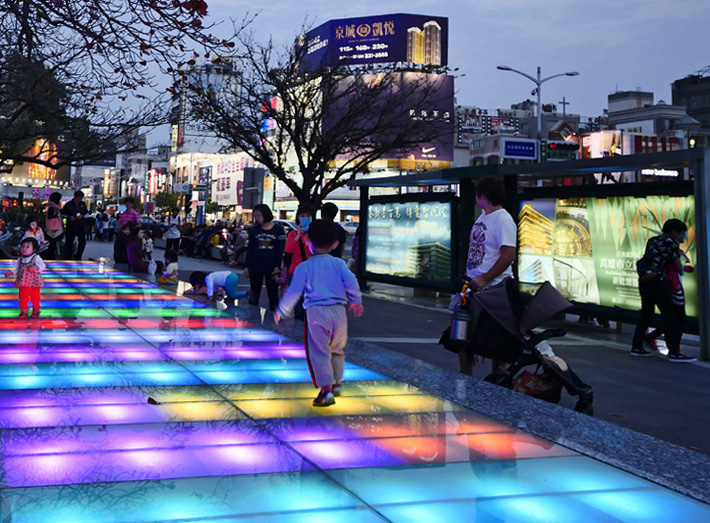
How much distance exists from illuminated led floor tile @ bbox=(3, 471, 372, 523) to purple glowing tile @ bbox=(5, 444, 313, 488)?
122mm

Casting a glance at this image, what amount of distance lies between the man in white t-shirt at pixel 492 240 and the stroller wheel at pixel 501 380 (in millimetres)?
869

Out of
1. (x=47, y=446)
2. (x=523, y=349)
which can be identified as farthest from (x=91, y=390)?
(x=523, y=349)

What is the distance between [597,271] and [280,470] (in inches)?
362

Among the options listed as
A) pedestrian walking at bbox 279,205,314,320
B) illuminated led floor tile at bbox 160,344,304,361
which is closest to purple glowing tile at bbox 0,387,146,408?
illuminated led floor tile at bbox 160,344,304,361

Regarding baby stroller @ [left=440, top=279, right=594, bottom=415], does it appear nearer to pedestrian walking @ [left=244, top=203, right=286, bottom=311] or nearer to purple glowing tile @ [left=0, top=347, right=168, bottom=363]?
purple glowing tile @ [left=0, top=347, right=168, bottom=363]

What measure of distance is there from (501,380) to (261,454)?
294 centimetres

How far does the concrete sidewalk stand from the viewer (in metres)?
6.93

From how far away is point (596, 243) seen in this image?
503 inches

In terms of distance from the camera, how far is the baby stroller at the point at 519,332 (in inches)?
255

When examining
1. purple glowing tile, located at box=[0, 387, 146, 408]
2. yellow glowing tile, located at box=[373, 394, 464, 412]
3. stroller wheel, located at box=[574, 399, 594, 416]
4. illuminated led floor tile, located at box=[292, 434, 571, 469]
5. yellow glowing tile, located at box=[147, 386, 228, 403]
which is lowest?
stroller wheel, located at box=[574, 399, 594, 416]

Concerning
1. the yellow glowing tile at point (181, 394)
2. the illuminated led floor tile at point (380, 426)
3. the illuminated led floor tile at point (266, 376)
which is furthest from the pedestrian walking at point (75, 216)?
the illuminated led floor tile at point (380, 426)

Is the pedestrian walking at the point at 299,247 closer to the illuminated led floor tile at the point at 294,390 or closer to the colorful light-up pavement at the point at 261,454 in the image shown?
the colorful light-up pavement at the point at 261,454

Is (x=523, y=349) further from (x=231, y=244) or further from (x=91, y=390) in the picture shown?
(x=231, y=244)

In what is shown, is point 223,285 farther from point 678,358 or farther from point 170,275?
point 678,358
